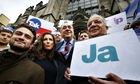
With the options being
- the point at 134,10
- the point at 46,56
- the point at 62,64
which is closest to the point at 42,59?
the point at 46,56

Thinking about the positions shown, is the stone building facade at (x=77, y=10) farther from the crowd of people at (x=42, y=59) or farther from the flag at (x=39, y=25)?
the crowd of people at (x=42, y=59)

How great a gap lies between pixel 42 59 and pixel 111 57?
1.20 metres

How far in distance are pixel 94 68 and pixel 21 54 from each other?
0.97 metres

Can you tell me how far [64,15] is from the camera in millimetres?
10789

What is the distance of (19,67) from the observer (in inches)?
42.0

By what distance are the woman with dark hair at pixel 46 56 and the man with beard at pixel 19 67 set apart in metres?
0.35

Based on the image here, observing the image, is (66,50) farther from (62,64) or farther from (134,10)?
(134,10)

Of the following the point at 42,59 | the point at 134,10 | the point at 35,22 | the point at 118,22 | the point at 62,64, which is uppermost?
the point at 35,22

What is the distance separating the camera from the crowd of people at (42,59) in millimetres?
947

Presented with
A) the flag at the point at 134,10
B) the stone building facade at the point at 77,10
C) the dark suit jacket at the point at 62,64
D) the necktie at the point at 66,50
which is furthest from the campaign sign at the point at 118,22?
the stone building facade at the point at 77,10

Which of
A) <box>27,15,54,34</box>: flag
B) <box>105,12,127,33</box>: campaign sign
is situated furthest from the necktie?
<box>27,15,54,34</box>: flag

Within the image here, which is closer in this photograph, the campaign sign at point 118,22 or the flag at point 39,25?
the campaign sign at point 118,22

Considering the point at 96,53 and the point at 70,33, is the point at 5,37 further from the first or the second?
the point at 96,53

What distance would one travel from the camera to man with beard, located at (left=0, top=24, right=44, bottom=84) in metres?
0.95
